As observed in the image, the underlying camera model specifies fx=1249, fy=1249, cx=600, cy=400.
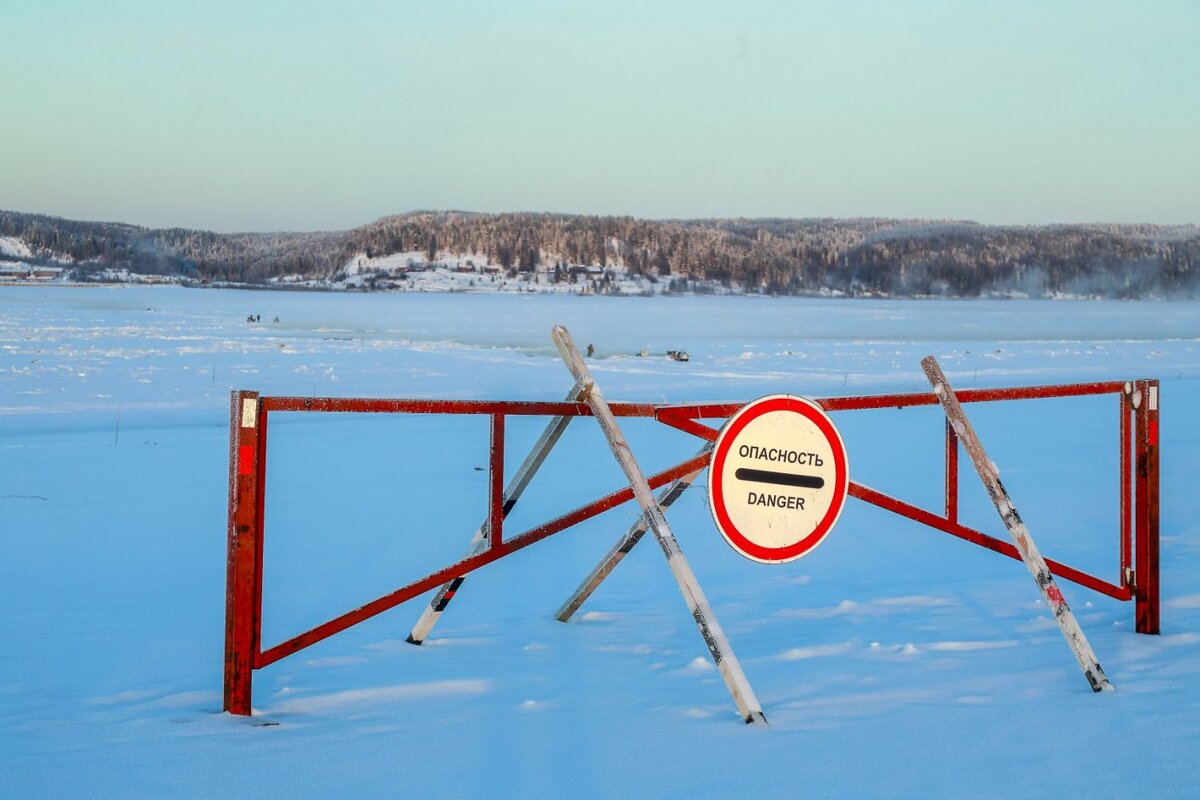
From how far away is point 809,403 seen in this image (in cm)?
432

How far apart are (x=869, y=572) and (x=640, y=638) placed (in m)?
1.95

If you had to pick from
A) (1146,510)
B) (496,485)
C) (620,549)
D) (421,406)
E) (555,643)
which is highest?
(421,406)

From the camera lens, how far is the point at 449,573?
4348mm

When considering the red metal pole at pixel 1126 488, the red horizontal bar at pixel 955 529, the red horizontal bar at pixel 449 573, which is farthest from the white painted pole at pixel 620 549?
the red metal pole at pixel 1126 488

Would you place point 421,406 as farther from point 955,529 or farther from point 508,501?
point 955,529

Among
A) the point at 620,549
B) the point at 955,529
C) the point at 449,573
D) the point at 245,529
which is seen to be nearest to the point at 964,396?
the point at 955,529

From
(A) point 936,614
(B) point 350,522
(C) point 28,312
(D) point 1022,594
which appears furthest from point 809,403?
(C) point 28,312

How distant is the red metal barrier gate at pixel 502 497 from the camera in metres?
3.87

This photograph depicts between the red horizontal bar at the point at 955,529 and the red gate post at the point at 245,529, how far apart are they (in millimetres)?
2078

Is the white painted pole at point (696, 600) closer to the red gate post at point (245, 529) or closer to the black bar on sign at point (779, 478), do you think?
the black bar on sign at point (779, 478)

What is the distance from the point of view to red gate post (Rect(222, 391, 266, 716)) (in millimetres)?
3846

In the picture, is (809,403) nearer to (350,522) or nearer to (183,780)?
(183,780)

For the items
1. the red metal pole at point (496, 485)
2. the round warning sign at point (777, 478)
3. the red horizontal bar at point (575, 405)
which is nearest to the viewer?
the red horizontal bar at point (575, 405)

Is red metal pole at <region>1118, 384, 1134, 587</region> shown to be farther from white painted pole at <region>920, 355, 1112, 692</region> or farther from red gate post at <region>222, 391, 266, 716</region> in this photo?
red gate post at <region>222, 391, 266, 716</region>
